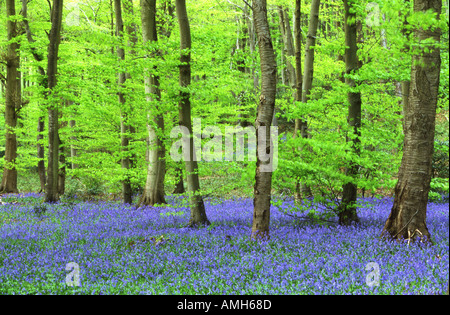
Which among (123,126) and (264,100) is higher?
(264,100)

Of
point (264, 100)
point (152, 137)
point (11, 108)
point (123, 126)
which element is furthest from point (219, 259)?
point (11, 108)

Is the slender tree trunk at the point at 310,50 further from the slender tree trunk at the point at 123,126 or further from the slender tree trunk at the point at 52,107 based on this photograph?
the slender tree trunk at the point at 52,107

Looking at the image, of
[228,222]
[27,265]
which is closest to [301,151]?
[228,222]

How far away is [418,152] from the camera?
614 centimetres

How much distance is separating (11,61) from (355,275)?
1915 centimetres

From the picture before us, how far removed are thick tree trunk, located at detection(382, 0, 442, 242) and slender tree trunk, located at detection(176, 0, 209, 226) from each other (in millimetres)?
4700

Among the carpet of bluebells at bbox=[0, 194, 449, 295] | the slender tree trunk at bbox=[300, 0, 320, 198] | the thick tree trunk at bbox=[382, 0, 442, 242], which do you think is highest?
the slender tree trunk at bbox=[300, 0, 320, 198]

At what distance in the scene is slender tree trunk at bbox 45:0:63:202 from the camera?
1340 centimetres

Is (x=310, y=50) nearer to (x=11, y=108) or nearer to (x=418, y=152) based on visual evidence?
(x=418, y=152)

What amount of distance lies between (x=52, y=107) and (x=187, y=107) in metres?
6.39

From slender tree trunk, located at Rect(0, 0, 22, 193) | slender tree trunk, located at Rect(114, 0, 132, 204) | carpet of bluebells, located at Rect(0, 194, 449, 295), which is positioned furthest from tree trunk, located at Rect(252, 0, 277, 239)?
slender tree trunk, located at Rect(0, 0, 22, 193)

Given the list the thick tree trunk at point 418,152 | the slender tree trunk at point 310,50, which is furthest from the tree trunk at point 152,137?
the thick tree trunk at point 418,152

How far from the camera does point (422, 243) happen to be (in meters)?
6.04

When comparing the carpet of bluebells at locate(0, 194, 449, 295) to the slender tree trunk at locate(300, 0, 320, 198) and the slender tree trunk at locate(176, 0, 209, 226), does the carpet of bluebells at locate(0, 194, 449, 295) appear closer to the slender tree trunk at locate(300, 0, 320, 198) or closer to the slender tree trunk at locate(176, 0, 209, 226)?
the slender tree trunk at locate(176, 0, 209, 226)
